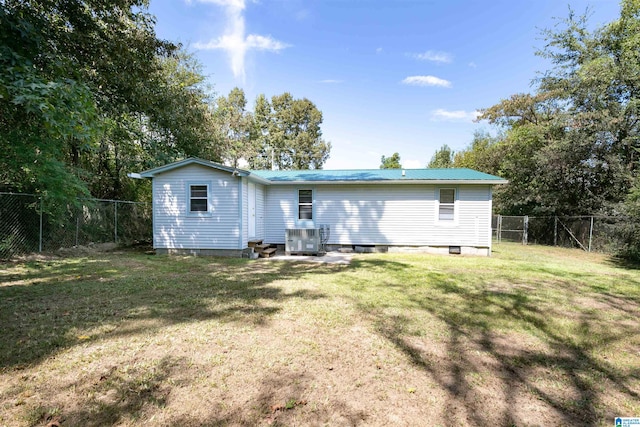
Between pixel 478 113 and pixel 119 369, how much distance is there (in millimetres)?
26149

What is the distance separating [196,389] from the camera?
2.40 m

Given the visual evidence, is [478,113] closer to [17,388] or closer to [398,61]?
[398,61]

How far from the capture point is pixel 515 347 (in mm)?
3348

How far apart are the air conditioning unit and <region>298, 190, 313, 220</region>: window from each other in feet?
4.15

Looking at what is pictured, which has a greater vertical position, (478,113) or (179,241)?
(478,113)

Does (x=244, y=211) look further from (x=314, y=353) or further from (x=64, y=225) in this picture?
(x=314, y=353)

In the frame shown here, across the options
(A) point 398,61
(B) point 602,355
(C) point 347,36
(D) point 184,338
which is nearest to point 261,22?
(C) point 347,36

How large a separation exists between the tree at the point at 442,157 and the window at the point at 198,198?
39.9 m

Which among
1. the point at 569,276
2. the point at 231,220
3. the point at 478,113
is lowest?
the point at 569,276

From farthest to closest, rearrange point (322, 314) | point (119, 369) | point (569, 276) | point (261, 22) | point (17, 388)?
point (261, 22) → point (569, 276) → point (322, 314) → point (119, 369) → point (17, 388)

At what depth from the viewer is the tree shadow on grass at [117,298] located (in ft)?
11.1

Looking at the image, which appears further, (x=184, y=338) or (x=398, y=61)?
A: (x=398, y=61)

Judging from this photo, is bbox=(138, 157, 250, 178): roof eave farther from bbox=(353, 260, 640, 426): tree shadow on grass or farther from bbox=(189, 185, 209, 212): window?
bbox=(353, 260, 640, 426): tree shadow on grass

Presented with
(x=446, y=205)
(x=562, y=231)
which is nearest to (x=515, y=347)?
(x=446, y=205)
